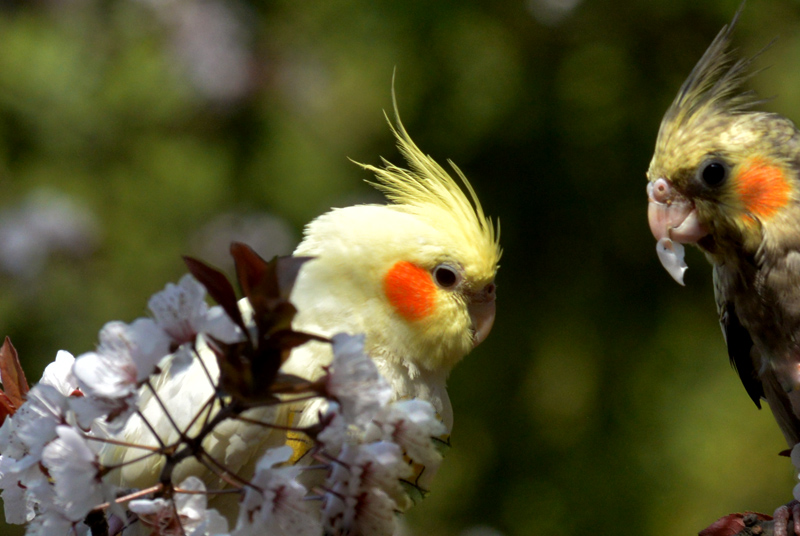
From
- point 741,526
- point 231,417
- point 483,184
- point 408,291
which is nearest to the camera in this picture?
point 231,417

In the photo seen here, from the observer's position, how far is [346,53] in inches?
104

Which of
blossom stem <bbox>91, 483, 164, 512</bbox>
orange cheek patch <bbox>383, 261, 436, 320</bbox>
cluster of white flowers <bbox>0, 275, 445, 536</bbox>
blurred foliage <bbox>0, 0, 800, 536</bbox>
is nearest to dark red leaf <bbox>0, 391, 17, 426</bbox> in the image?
cluster of white flowers <bbox>0, 275, 445, 536</bbox>

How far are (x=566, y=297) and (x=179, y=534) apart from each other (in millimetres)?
1911

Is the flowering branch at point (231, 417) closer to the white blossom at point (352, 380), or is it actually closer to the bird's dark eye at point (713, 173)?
the white blossom at point (352, 380)

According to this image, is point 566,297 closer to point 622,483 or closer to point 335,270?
point 622,483

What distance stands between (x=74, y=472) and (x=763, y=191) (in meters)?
1.09

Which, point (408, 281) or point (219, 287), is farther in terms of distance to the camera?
point (408, 281)

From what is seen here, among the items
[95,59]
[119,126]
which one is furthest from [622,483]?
[95,59]

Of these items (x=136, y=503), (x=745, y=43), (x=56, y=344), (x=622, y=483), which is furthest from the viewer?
(x=56, y=344)

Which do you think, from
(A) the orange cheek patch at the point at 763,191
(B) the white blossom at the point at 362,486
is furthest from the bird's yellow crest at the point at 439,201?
(B) the white blossom at the point at 362,486

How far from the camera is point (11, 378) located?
0.78m

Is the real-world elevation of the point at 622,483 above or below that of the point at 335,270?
below

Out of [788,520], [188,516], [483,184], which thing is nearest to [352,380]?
[188,516]

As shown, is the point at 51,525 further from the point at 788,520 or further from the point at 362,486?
the point at 788,520
